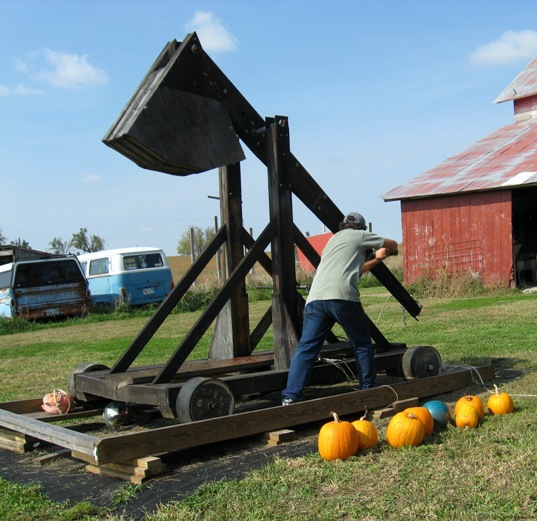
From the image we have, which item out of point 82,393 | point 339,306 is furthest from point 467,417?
point 82,393

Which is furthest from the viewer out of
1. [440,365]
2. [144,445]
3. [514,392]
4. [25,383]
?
[25,383]

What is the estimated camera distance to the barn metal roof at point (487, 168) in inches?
827

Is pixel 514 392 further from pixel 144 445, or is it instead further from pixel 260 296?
pixel 260 296

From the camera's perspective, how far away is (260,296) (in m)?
24.4

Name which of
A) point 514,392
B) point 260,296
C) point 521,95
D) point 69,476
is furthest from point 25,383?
point 521,95

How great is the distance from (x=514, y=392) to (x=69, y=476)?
4378 mm

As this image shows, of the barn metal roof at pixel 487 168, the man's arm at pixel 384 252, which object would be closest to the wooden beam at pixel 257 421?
the man's arm at pixel 384 252

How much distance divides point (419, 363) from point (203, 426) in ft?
9.83

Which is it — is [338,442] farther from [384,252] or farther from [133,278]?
[133,278]

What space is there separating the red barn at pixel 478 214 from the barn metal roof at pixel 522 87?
7.24 feet

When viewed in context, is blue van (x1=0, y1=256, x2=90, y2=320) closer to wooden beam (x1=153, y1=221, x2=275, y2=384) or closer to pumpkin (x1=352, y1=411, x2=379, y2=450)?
wooden beam (x1=153, y1=221, x2=275, y2=384)

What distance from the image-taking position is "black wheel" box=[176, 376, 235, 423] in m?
5.70

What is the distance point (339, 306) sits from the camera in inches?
253

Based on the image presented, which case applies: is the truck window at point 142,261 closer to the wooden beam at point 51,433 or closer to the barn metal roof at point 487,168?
the barn metal roof at point 487,168
